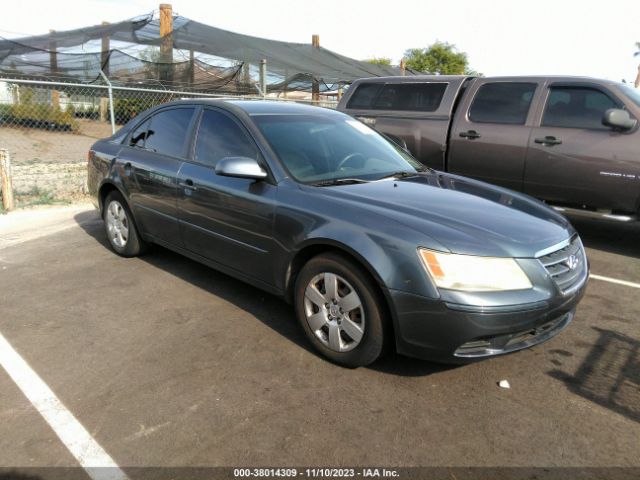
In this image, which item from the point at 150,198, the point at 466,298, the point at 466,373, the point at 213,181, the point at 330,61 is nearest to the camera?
the point at 466,298

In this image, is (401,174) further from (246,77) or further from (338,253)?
(246,77)

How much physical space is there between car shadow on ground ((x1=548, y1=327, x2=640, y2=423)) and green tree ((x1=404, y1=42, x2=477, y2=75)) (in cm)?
4965

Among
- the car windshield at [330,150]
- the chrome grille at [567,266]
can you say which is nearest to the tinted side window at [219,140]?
the car windshield at [330,150]

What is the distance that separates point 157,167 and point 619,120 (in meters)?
4.65

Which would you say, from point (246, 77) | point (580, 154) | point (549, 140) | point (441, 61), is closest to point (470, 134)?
point (549, 140)

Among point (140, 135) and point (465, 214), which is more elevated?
point (140, 135)

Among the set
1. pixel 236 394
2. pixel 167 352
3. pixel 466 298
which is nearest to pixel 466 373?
pixel 466 298

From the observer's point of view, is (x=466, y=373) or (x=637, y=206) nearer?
(x=466, y=373)

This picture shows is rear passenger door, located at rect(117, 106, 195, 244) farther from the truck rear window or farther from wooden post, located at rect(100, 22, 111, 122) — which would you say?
wooden post, located at rect(100, 22, 111, 122)

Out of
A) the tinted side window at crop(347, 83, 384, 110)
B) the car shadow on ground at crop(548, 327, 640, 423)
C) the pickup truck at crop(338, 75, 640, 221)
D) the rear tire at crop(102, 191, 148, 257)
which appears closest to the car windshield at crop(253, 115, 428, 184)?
the pickup truck at crop(338, 75, 640, 221)

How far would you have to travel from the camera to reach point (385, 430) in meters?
2.60

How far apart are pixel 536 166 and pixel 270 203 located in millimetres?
3809

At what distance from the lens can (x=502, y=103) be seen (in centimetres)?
633

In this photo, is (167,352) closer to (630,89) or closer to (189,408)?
(189,408)
